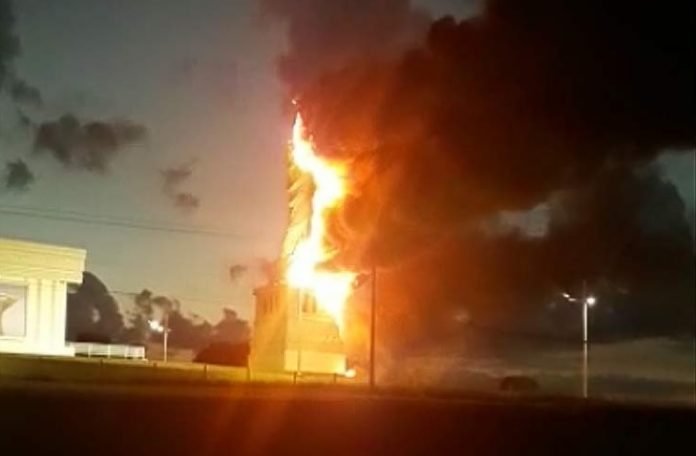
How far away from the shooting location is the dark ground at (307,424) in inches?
289

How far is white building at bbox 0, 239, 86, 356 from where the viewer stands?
354 inches

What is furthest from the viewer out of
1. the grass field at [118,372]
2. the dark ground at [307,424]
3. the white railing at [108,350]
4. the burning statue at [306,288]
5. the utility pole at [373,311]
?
the utility pole at [373,311]

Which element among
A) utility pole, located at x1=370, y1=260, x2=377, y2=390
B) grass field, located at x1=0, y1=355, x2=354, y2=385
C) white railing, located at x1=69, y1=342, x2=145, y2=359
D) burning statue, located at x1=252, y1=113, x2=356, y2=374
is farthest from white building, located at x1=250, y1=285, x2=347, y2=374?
white railing, located at x1=69, y1=342, x2=145, y2=359

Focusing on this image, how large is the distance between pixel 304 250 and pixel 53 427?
4.38 m

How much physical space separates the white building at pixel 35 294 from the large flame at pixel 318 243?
2260mm

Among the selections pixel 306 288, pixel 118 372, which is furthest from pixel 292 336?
pixel 118 372

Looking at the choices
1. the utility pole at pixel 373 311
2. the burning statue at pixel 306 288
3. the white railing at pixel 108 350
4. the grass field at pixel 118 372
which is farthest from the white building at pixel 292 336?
the white railing at pixel 108 350

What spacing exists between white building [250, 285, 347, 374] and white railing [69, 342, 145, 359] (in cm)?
117

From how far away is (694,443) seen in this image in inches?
404

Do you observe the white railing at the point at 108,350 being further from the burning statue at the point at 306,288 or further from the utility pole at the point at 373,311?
the utility pole at the point at 373,311

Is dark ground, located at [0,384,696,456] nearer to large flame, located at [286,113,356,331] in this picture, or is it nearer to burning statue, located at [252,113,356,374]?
burning statue, located at [252,113,356,374]

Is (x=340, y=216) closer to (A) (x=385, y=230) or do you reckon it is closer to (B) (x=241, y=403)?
(A) (x=385, y=230)

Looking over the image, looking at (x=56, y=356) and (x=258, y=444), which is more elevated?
(x=56, y=356)

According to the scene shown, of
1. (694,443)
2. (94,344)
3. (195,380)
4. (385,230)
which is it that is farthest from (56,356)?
(694,443)
